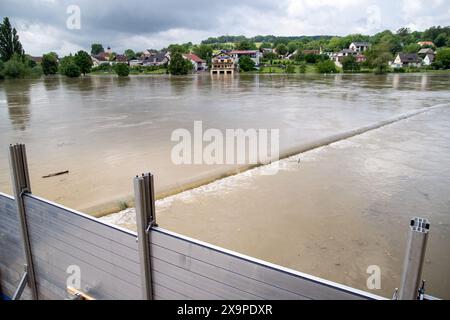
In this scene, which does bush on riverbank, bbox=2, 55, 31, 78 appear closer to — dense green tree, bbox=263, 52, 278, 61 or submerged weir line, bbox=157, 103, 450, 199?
submerged weir line, bbox=157, 103, 450, 199

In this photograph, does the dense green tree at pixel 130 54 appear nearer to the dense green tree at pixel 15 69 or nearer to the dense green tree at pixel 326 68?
the dense green tree at pixel 15 69

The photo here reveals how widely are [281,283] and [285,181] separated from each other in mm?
6140

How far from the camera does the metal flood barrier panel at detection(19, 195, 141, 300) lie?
3.03 m

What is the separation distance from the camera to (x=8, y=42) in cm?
5972

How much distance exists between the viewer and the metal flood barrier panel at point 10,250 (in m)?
3.85


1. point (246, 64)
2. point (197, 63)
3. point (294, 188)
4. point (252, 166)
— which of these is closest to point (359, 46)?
point (246, 64)

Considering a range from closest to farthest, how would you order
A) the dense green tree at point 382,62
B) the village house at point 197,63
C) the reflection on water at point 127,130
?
the reflection on water at point 127,130 < the dense green tree at point 382,62 < the village house at point 197,63

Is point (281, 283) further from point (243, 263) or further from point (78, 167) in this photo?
point (78, 167)

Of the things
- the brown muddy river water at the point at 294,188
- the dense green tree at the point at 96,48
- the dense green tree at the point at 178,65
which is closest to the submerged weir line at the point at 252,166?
the brown muddy river water at the point at 294,188

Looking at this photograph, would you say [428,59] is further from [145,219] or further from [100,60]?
[145,219]

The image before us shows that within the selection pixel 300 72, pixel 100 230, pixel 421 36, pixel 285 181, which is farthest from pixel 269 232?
pixel 421 36

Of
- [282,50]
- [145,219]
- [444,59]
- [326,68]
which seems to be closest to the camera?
[145,219]

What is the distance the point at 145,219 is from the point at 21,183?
5.78ft
